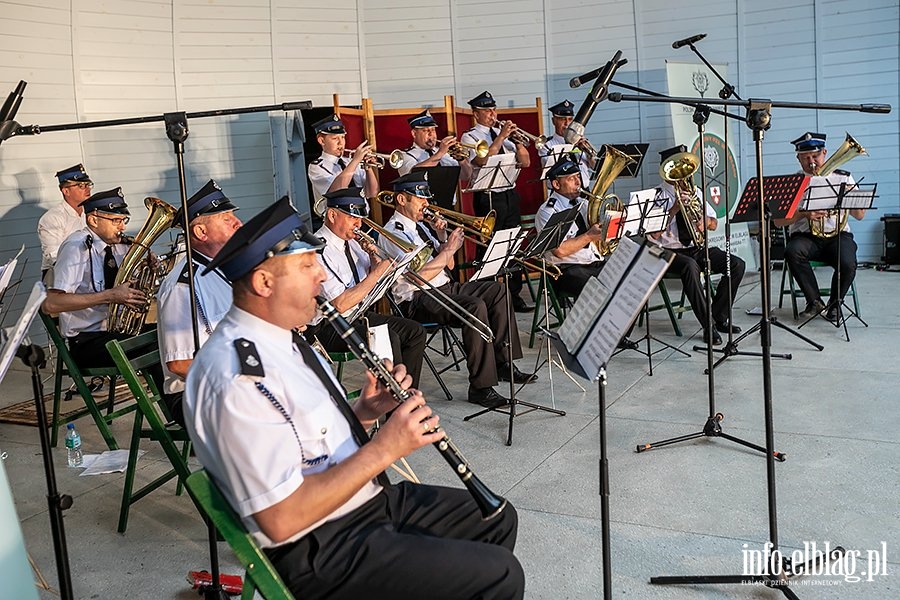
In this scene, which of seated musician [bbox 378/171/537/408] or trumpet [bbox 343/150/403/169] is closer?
seated musician [bbox 378/171/537/408]

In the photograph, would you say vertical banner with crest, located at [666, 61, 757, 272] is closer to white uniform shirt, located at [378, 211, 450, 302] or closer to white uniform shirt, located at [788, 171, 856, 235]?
white uniform shirt, located at [788, 171, 856, 235]

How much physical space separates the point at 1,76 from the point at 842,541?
811 centimetres

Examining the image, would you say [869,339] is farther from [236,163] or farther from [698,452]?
[236,163]

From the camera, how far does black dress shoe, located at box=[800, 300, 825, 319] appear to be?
7317mm

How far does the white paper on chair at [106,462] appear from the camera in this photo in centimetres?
476

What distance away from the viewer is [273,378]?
2260mm

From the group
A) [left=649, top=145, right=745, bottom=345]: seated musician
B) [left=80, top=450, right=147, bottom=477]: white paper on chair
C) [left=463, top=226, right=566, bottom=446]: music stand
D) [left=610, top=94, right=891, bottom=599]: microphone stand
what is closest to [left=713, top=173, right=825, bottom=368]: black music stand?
[left=649, top=145, right=745, bottom=345]: seated musician

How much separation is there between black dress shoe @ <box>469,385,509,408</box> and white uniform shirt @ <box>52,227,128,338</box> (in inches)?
96.4

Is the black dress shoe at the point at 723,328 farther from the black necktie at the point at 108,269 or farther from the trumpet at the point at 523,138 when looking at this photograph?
the black necktie at the point at 108,269

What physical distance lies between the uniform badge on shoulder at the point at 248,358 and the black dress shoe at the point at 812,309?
623 cm

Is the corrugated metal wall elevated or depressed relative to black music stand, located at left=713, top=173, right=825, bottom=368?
elevated

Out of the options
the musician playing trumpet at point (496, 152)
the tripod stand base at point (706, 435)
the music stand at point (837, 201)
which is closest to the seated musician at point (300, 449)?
the tripod stand base at point (706, 435)

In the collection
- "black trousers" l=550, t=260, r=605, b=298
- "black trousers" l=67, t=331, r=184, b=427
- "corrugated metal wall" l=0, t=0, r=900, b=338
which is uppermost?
"corrugated metal wall" l=0, t=0, r=900, b=338

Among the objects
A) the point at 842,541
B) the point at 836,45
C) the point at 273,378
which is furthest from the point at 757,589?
the point at 836,45
